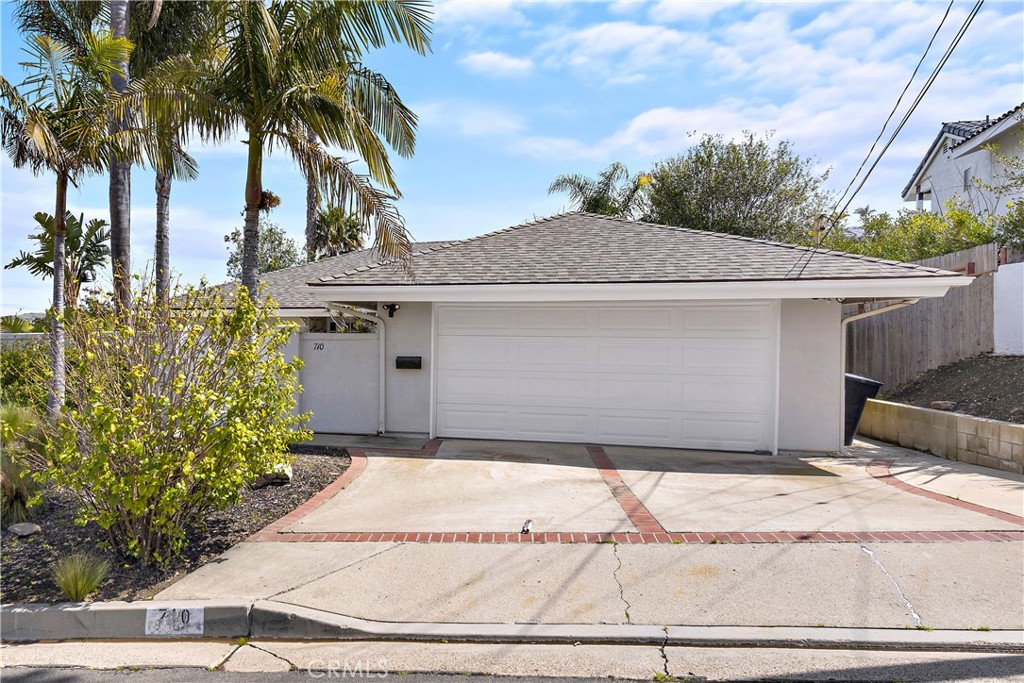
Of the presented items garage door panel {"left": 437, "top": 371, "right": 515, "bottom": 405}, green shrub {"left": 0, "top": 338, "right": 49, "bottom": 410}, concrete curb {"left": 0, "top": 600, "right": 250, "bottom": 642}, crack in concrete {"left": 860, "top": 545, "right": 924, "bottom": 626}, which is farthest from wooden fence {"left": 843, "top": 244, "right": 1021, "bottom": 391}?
green shrub {"left": 0, "top": 338, "right": 49, "bottom": 410}

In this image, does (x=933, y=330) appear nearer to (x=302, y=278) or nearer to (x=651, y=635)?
(x=651, y=635)

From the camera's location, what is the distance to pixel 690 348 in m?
10.1

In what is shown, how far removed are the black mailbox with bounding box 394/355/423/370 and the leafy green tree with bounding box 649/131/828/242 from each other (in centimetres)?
1492

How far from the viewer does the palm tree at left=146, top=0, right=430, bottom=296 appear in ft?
28.6

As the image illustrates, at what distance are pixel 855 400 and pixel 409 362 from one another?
298 inches

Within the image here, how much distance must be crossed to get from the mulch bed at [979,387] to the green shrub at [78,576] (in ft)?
36.5

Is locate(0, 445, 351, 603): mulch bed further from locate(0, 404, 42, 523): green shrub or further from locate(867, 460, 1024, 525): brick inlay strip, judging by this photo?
locate(867, 460, 1024, 525): brick inlay strip

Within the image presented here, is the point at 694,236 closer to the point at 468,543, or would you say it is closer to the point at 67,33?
the point at 468,543

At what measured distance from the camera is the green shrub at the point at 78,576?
15.1ft

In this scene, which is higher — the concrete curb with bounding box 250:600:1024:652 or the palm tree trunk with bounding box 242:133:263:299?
the palm tree trunk with bounding box 242:133:263:299

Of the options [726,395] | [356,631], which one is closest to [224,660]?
[356,631]

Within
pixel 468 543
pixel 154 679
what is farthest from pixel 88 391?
pixel 468 543

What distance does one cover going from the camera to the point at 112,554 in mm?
5309

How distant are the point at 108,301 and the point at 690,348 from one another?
25.7 ft
